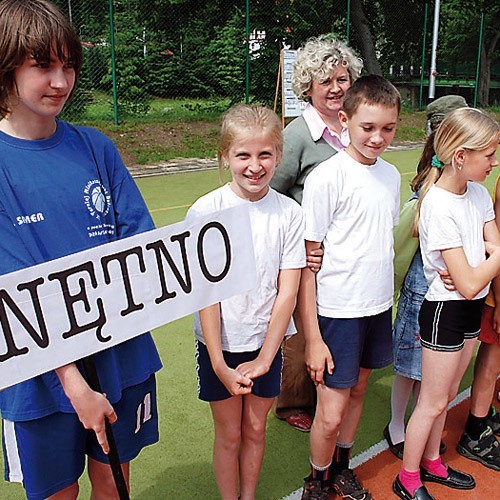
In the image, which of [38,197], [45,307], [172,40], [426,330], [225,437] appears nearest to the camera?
[45,307]

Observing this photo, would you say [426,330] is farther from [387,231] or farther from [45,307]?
[45,307]

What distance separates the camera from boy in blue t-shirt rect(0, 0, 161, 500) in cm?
151

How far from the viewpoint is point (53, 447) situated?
1.68 m

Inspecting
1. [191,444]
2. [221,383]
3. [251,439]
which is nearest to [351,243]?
[221,383]

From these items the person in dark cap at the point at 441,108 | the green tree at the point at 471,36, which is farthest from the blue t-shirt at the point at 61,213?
the green tree at the point at 471,36

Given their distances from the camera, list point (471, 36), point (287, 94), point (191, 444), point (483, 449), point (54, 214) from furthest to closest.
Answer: point (471, 36), point (287, 94), point (191, 444), point (483, 449), point (54, 214)

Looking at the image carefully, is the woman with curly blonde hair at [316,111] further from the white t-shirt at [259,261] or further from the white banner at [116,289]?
the white banner at [116,289]

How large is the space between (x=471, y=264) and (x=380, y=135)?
62 centimetres

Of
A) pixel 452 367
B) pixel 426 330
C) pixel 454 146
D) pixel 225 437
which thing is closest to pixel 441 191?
pixel 454 146

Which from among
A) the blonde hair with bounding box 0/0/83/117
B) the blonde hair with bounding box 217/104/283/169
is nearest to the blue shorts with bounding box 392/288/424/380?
the blonde hair with bounding box 217/104/283/169

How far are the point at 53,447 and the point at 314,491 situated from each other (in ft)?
4.01

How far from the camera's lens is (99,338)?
1.50 meters

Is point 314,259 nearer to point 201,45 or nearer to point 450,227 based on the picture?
point 450,227

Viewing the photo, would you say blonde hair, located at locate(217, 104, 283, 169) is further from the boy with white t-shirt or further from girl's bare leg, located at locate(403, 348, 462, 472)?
girl's bare leg, located at locate(403, 348, 462, 472)
